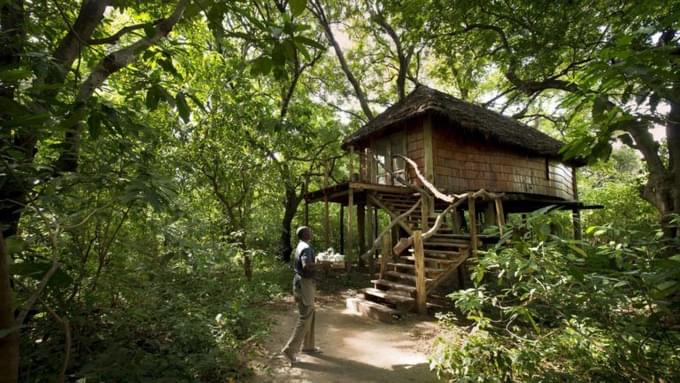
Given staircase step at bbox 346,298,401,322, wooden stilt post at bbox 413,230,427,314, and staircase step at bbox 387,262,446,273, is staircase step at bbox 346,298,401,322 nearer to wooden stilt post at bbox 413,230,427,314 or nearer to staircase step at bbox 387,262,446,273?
wooden stilt post at bbox 413,230,427,314

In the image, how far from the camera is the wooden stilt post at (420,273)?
635 centimetres

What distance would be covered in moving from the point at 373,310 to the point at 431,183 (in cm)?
462

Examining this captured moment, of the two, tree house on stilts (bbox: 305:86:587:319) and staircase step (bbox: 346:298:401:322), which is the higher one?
tree house on stilts (bbox: 305:86:587:319)

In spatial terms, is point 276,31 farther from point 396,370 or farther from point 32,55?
point 396,370

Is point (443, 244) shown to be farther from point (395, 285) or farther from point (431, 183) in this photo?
point (431, 183)

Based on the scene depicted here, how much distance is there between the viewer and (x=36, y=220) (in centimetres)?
308

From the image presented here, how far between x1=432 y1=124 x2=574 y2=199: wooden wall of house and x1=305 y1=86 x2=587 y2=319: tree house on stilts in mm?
33

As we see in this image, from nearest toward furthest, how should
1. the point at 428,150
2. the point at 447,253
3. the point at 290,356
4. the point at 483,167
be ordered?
the point at 290,356, the point at 447,253, the point at 428,150, the point at 483,167

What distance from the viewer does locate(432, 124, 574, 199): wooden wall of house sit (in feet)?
34.2

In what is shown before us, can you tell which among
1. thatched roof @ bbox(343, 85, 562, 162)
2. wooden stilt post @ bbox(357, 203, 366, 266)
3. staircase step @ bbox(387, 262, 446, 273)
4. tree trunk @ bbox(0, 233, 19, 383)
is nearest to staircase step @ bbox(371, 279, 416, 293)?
staircase step @ bbox(387, 262, 446, 273)

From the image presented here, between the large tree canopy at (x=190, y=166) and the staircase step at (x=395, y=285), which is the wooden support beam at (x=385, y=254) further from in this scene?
the large tree canopy at (x=190, y=166)

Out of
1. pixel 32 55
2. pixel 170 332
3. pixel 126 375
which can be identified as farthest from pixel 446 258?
pixel 32 55

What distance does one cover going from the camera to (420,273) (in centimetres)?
637

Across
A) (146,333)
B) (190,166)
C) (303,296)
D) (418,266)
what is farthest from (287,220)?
(190,166)
